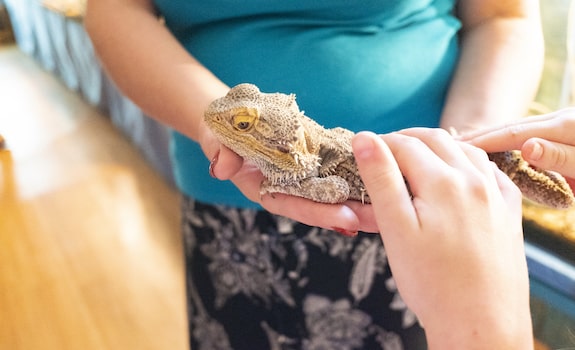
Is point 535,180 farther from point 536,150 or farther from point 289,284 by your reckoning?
point 289,284

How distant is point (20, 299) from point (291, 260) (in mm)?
1151

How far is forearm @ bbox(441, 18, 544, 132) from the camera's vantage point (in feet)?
2.71

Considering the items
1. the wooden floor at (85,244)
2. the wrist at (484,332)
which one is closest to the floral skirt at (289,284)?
the wrist at (484,332)

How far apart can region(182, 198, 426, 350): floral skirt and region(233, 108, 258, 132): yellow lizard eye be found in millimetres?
208

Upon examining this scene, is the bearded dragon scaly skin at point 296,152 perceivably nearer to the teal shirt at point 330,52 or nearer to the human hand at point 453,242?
the teal shirt at point 330,52

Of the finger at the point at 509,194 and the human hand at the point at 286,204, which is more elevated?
the finger at the point at 509,194

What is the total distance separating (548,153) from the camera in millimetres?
619

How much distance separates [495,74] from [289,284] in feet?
1.63

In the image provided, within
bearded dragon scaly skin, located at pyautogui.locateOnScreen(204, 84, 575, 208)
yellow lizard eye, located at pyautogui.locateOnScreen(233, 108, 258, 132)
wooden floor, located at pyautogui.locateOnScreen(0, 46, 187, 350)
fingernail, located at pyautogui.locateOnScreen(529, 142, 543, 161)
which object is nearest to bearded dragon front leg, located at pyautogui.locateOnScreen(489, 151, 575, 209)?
bearded dragon scaly skin, located at pyautogui.locateOnScreen(204, 84, 575, 208)

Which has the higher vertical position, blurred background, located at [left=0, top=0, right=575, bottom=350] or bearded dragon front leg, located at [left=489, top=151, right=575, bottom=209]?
bearded dragon front leg, located at [left=489, top=151, right=575, bottom=209]

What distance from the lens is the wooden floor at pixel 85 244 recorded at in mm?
1602

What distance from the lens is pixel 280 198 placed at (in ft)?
2.30

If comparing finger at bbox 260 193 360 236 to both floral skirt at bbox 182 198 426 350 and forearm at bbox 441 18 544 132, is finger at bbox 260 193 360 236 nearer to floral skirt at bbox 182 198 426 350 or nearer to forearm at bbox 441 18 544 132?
floral skirt at bbox 182 198 426 350

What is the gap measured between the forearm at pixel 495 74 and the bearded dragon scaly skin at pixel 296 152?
0.39 ft
